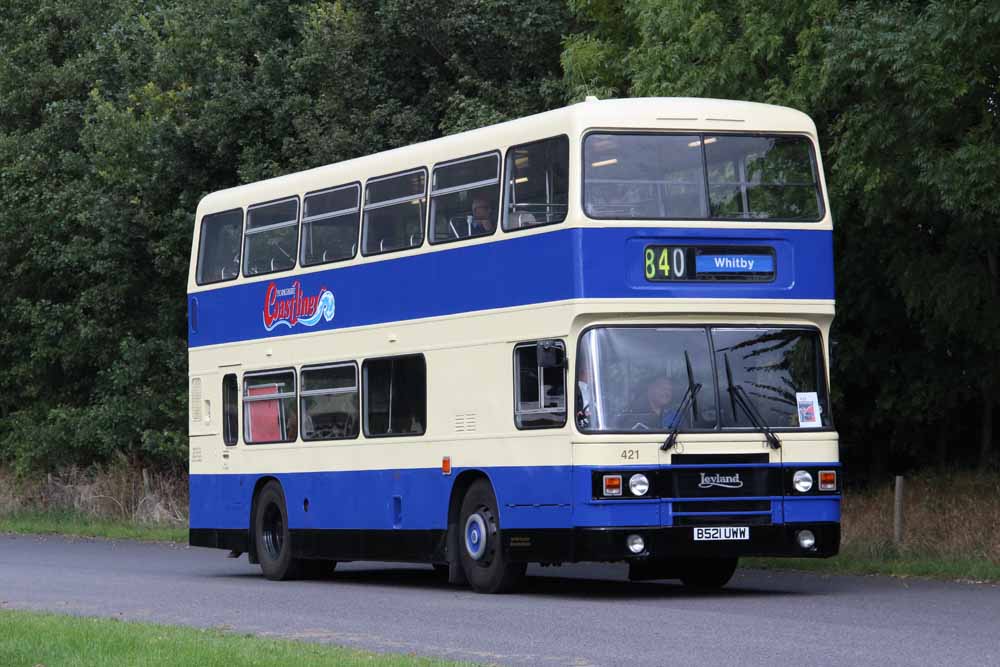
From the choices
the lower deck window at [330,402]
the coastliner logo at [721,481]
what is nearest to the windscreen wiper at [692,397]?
the coastliner logo at [721,481]

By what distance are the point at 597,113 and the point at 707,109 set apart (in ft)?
3.88

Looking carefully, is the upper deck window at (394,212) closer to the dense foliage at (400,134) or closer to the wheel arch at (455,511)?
the wheel arch at (455,511)

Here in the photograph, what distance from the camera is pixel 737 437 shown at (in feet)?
59.4

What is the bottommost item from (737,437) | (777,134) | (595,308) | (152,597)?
(152,597)

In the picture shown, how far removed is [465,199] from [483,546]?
11.3 feet

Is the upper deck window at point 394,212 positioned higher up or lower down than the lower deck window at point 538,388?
higher up

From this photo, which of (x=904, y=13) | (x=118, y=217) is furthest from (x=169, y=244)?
(x=904, y=13)

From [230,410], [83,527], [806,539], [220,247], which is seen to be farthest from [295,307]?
[83,527]

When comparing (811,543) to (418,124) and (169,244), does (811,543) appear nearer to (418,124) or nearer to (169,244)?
(418,124)

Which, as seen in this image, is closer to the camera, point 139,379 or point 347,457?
point 347,457

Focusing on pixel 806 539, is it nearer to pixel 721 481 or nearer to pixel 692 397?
pixel 721 481

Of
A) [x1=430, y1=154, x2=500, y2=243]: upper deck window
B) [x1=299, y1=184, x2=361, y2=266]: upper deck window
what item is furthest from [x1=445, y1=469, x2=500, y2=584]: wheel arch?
[x1=299, y1=184, x2=361, y2=266]: upper deck window

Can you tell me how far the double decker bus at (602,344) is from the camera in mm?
17984

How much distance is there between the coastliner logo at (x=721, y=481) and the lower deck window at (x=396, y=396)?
→ 3736 mm
